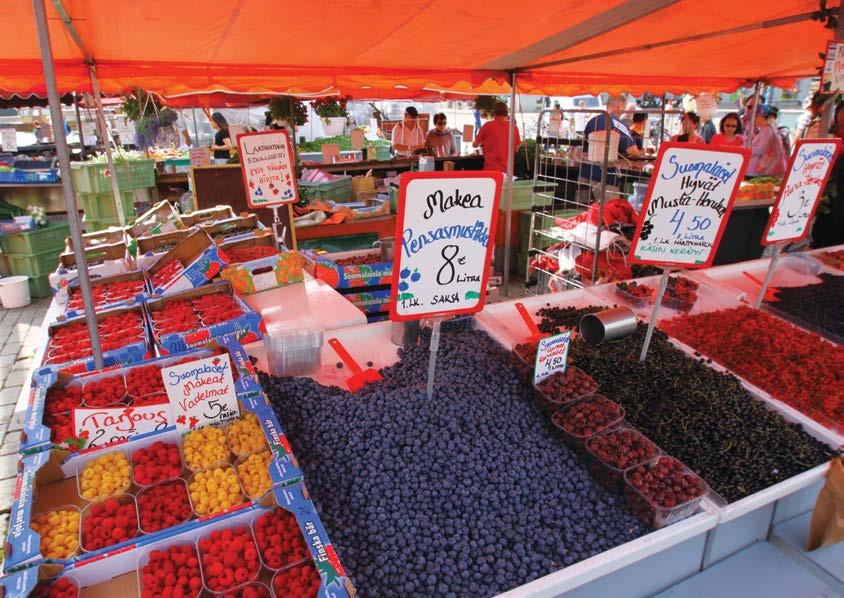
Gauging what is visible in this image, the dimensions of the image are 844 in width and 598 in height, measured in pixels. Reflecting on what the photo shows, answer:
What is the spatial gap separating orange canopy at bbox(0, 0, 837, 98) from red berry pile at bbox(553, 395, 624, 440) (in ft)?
6.72

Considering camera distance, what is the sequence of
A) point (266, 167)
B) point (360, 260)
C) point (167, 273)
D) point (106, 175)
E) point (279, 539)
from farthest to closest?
point (106, 175), point (360, 260), point (266, 167), point (167, 273), point (279, 539)

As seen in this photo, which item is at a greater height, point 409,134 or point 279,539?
point 409,134

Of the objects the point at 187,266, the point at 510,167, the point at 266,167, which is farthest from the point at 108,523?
the point at 510,167

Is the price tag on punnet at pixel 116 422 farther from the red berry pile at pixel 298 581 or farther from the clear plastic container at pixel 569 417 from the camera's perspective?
the clear plastic container at pixel 569 417

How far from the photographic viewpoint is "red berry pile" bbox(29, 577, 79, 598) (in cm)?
115

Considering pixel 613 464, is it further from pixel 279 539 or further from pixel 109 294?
pixel 109 294

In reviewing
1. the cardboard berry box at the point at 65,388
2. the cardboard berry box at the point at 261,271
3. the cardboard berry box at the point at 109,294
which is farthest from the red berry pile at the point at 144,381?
the cardboard berry box at the point at 261,271

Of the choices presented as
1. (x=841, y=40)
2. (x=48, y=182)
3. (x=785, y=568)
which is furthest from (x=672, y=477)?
(x=48, y=182)

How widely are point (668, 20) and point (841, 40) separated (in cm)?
97

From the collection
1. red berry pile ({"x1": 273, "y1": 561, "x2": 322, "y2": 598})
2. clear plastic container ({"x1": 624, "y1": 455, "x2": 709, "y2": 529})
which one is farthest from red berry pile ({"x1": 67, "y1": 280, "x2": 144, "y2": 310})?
clear plastic container ({"x1": 624, "y1": 455, "x2": 709, "y2": 529})

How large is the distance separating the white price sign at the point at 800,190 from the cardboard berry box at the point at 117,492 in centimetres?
237

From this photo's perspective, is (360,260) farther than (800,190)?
Yes

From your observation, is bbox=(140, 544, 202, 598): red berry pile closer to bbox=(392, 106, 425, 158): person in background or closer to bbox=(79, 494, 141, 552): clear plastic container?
bbox=(79, 494, 141, 552): clear plastic container

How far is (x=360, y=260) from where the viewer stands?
3.93m
